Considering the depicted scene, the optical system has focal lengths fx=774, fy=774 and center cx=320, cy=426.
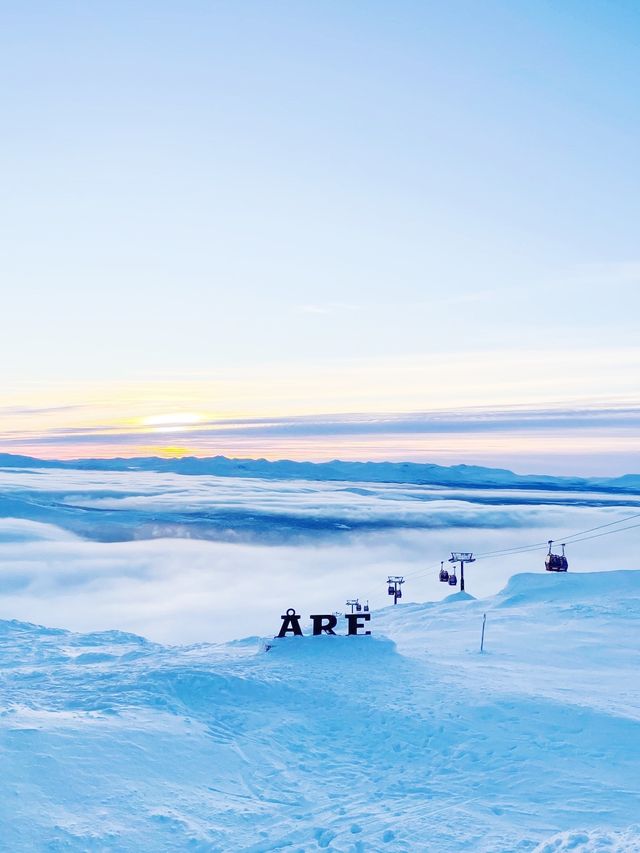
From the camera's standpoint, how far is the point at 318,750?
17.0 meters

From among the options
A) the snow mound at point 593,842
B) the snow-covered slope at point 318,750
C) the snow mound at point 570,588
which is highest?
the snow mound at point 593,842

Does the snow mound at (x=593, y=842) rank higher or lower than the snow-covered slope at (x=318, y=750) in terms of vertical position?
higher

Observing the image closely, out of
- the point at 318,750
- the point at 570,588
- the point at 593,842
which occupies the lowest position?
the point at 570,588

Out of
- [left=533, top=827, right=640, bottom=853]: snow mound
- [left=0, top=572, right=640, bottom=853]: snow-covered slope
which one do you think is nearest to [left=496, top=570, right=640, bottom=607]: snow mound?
[left=0, top=572, right=640, bottom=853]: snow-covered slope

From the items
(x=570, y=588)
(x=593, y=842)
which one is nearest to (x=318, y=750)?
(x=593, y=842)

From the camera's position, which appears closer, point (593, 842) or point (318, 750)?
point (593, 842)

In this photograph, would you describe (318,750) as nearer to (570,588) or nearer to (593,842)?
(593,842)

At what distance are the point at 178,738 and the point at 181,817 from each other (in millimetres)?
3282

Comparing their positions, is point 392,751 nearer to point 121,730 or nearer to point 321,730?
point 321,730

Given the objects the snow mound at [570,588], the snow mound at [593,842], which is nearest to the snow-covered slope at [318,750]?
the snow mound at [593,842]

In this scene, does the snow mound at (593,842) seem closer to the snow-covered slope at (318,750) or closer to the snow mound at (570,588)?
the snow-covered slope at (318,750)

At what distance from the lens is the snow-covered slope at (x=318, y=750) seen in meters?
12.8

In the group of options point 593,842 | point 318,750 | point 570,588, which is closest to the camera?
point 593,842

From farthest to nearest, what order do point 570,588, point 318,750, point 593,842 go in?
1. point 570,588
2. point 318,750
3. point 593,842
